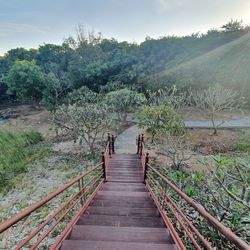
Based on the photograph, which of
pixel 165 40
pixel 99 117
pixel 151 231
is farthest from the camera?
pixel 165 40

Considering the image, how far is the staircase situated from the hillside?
52.9ft

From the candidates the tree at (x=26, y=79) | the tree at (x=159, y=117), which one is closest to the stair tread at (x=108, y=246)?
the tree at (x=159, y=117)

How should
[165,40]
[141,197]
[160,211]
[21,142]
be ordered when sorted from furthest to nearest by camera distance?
1. [165,40]
2. [21,142]
3. [141,197]
4. [160,211]

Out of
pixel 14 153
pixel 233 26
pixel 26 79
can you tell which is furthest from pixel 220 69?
pixel 26 79

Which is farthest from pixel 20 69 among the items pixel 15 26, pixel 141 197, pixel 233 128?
pixel 141 197

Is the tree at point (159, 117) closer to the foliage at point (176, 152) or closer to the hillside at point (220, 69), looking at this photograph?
the foliage at point (176, 152)

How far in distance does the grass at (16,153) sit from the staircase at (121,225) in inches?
188

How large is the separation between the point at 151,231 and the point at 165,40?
83.4 ft

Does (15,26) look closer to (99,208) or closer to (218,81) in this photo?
(99,208)

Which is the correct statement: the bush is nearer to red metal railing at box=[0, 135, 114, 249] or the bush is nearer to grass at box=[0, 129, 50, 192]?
grass at box=[0, 129, 50, 192]

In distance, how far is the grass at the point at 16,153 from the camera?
7.97m

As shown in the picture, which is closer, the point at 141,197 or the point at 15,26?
the point at 141,197

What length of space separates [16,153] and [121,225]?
8791 mm

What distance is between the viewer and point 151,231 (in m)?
2.63
